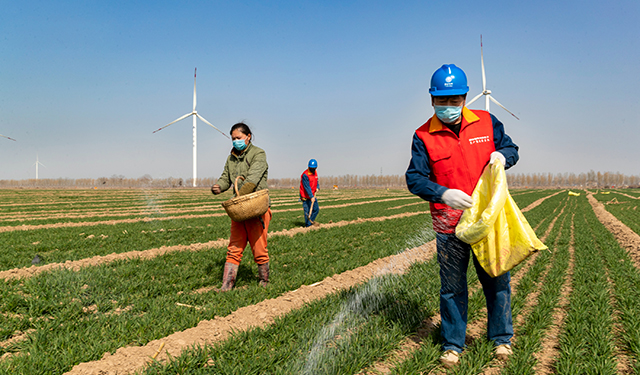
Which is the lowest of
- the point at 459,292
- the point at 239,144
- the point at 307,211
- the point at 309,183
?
the point at 307,211

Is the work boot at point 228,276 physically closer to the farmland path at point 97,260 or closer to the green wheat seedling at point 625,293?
the farmland path at point 97,260

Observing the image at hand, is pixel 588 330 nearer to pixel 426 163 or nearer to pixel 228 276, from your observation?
pixel 426 163

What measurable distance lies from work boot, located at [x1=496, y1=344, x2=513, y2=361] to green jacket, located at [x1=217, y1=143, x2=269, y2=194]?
3.48m

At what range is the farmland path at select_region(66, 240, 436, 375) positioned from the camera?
123 inches

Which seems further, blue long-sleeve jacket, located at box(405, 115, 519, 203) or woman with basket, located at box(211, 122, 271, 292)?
woman with basket, located at box(211, 122, 271, 292)

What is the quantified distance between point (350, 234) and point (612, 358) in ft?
27.5

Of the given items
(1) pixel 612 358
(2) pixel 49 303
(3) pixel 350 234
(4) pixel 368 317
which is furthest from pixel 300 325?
(3) pixel 350 234

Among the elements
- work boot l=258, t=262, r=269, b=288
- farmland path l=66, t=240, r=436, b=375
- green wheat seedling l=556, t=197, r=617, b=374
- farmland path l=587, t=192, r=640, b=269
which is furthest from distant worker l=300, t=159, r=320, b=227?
farmland path l=587, t=192, r=640, b=269

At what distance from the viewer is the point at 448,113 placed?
3000 millimetres

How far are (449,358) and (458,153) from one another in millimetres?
1846

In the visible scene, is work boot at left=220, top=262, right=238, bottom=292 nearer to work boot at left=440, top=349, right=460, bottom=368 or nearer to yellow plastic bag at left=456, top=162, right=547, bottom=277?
work boot at left=440, top=349, right=460, bottom=368

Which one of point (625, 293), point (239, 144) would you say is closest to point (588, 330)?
point (625, 293)

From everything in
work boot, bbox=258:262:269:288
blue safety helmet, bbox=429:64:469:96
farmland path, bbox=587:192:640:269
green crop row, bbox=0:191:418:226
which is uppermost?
blue safety helmet, bbox=429:64:469:96

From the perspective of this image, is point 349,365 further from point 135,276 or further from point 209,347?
point 135,276
